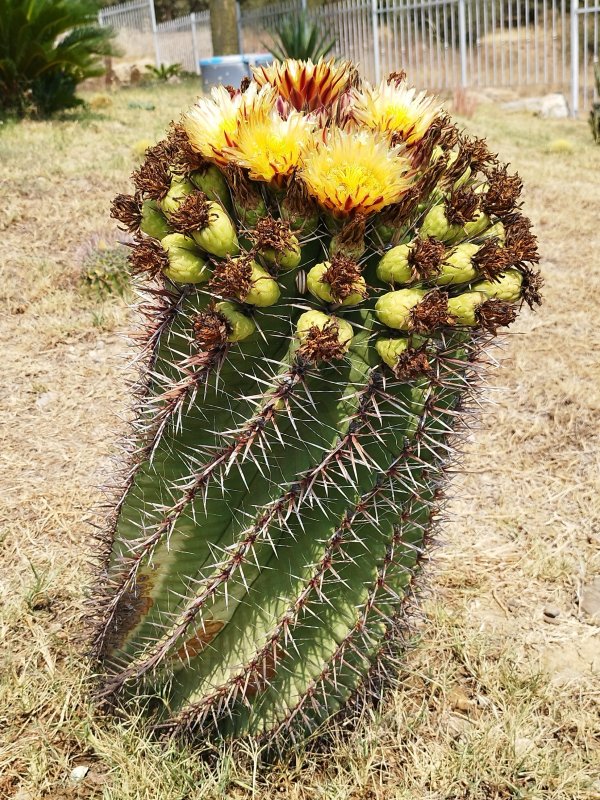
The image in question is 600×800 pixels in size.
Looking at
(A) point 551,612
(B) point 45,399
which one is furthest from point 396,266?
(B) point 45,399

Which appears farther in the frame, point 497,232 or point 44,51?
point 44,51

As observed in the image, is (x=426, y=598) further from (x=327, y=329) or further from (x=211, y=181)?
(x=211, y=181)

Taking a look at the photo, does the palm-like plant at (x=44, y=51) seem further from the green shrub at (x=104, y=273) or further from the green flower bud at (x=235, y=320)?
the green flower bud at (x=235, y=320)

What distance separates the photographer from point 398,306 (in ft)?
4.94

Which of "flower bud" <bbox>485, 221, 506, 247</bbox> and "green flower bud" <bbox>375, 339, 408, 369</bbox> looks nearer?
"green flower bud" <bbox>375, 339, 408, 369</bbox>

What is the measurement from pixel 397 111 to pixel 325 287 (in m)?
0.48

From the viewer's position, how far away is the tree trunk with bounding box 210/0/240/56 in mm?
13680

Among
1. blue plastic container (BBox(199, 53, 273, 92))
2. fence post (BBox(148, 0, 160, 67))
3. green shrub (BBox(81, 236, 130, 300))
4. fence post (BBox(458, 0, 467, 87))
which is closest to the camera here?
green shrub (BBox(81, 236, 130, 300))

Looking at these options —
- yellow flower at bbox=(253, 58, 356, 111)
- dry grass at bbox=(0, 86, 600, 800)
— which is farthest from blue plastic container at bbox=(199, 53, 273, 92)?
yellow flower at bbox=(253, 58, 356, 111)

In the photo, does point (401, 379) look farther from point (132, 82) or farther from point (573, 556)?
point (132, 82)

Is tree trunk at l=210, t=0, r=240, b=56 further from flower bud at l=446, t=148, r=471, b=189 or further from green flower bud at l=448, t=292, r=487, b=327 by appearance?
green flower bud at l=448, t=292, r=487, b=327

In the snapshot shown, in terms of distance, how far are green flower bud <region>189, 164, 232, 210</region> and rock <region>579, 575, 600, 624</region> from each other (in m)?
2.04

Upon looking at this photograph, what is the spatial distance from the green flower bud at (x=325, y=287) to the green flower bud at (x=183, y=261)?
8.7 inches

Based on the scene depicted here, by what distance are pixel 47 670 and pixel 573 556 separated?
1980 mm
